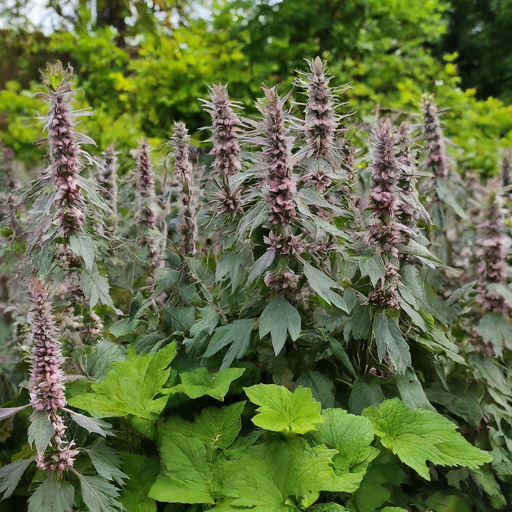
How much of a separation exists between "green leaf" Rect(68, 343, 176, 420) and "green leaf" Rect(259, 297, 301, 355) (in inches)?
12.5

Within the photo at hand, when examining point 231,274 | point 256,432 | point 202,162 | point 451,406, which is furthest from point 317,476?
point 202,162

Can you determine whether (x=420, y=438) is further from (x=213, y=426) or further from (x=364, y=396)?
(x=213, y=426)

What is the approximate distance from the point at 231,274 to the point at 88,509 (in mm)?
689

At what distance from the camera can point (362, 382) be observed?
1.45 metres

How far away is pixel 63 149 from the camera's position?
1.34 m

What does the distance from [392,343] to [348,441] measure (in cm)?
27

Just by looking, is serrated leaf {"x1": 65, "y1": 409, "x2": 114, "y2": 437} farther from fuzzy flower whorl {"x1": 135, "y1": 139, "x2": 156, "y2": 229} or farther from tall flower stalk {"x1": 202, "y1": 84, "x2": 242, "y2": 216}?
fuzzy flower whorl {"x1": 135, "y1": 139, "x2": 156, "y2": 229}

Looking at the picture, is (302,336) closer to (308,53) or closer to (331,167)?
(331,167)

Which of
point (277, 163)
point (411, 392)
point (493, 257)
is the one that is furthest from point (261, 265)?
point (493, 257)

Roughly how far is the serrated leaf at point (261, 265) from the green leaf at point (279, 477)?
1.36 feet

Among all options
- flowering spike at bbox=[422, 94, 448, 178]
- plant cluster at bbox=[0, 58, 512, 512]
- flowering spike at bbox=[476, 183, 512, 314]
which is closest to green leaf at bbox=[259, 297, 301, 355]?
plant cluster at bbox=[0, 58, 512, 512]

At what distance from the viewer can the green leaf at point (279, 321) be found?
3.98 ft

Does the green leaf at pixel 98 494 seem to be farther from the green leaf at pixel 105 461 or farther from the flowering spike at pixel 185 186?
the flowering spike at pixel 185 186

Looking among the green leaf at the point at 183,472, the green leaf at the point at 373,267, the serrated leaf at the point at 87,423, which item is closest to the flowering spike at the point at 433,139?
the green leaf at the point at 373,267
